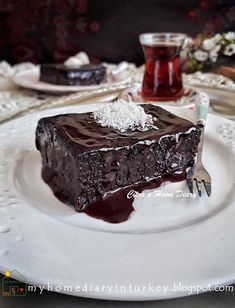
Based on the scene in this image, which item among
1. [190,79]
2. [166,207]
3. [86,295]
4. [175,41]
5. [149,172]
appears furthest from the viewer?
[190,79]

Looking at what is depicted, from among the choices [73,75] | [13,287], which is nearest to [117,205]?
[13,287]

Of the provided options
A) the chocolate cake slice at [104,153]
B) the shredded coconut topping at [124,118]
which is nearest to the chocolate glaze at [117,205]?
the chocolate cake slice at [104,153]

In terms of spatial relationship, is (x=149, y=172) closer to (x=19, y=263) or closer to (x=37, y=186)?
(x=37, y=186)

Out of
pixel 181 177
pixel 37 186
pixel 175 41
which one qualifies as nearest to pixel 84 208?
pixel 37 186

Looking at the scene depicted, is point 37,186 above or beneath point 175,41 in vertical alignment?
beneath

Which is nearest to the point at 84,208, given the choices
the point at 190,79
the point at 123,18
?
the point at 190,79

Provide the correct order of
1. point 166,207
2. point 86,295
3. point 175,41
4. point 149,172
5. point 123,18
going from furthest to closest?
point 123,18
point 175,41
point 149,172
point 166,207
point 86,295

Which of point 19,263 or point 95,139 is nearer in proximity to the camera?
point 19,263
